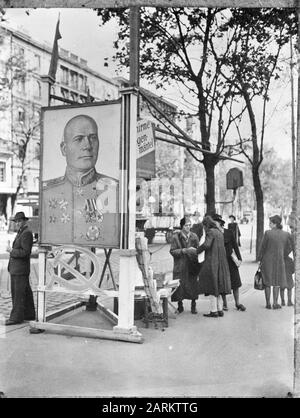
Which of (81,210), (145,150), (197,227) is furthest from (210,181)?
(81,210)

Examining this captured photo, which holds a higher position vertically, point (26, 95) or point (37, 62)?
point (37, 62)

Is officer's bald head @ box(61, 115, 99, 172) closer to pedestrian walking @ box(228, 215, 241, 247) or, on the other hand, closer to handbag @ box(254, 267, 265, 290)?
pedestrian walking @ box(228, 215, 241, 247)

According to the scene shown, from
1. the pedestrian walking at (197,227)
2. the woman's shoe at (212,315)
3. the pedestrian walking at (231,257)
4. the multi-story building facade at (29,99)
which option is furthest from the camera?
the pedestrian walking at (197,227)

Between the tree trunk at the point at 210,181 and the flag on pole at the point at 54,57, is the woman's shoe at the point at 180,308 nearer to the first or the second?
the tree trunk at the point at 210,181

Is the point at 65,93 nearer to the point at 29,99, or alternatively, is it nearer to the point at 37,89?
the point at 37,89

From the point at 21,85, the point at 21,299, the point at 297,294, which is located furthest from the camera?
the point at 21,299

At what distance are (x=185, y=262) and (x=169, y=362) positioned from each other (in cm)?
250

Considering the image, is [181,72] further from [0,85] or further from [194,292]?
[194,292]

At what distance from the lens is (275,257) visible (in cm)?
531

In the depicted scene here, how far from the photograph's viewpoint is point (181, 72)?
18.7 feet

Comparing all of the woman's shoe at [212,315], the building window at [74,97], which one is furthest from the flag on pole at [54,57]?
the woman's shoe at [212,315]

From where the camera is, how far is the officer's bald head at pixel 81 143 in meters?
5.70

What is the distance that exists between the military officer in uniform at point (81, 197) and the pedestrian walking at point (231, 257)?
1425 millimetres
